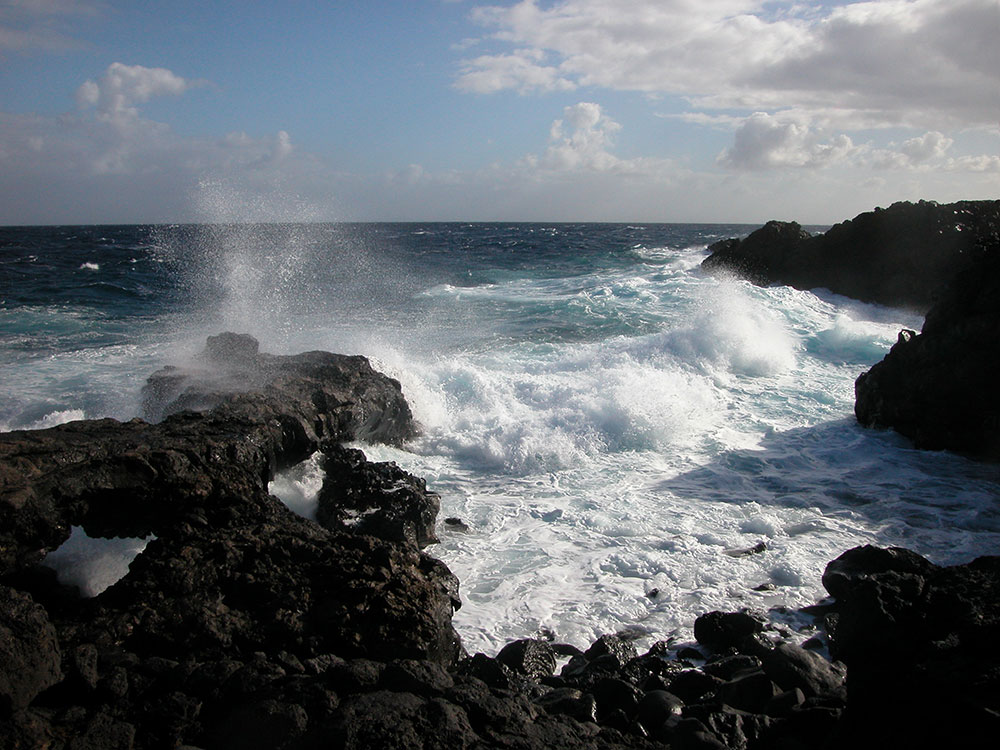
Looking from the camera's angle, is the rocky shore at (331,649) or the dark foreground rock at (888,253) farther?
the dark foreground rock at (888,253)

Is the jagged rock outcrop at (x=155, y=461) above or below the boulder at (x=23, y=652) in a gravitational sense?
above

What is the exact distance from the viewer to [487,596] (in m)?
5.98

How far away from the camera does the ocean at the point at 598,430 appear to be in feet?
20.3

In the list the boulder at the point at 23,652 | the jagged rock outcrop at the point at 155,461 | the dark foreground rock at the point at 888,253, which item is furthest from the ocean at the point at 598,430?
the dark foreground rock at the point at 888,253

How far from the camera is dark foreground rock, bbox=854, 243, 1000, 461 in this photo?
9.42m

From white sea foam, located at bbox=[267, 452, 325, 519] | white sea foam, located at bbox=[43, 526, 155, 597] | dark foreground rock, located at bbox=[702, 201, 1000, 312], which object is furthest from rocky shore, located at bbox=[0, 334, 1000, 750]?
dark foreground rock, located at bbox=[702, 201, 1000, 312]

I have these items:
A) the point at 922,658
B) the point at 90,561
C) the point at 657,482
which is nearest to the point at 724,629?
the point at 922,658

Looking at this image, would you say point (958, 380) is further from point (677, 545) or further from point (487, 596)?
point (487, 596)

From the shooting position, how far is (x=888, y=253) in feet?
80.6

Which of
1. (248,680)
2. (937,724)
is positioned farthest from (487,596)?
(937,724)

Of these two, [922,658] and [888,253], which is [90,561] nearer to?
[922,658]

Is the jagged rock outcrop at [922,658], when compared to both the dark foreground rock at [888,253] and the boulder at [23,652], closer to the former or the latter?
the boulder at [23,652]

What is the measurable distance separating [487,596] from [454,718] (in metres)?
2.87

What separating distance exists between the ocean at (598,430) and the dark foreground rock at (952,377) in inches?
13.8
